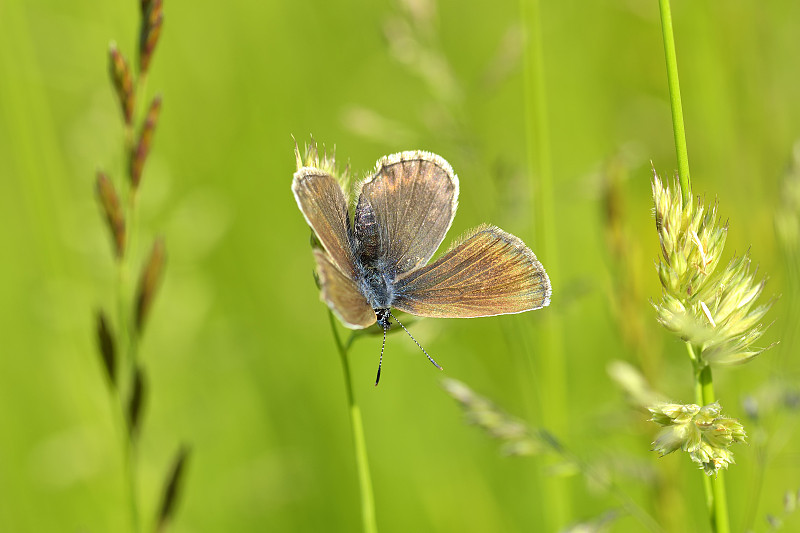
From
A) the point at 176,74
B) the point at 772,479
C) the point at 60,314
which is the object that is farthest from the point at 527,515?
the point at 176,74

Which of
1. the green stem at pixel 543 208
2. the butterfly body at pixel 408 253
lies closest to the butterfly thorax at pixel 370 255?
the butterfly body at pixel 408 253

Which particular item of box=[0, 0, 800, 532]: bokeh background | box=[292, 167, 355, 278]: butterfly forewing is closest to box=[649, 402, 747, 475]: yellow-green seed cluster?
box=[0, 0, 800, 532]: bokeh background

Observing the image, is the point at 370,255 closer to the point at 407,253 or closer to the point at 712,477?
the point at 407,253

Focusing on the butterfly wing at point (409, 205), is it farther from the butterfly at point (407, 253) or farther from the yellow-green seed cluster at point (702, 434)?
the yellow-green seed cluster at point (702, 434)

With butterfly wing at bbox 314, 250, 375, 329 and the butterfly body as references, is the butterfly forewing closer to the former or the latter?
the butterfly body

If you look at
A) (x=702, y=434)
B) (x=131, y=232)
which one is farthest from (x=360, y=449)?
(x=131, y=232)

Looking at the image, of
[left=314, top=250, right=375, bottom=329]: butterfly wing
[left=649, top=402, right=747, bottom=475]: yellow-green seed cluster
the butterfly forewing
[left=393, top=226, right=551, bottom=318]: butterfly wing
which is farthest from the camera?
[left=393, top=226, right=551, bottom=318]: butterfly wing

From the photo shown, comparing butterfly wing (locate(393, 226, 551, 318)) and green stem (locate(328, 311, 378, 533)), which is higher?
butterfly wing (locate(393, 226, 551, 318))

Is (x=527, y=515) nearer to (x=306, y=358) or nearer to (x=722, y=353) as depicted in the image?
(x=306, y=358)
